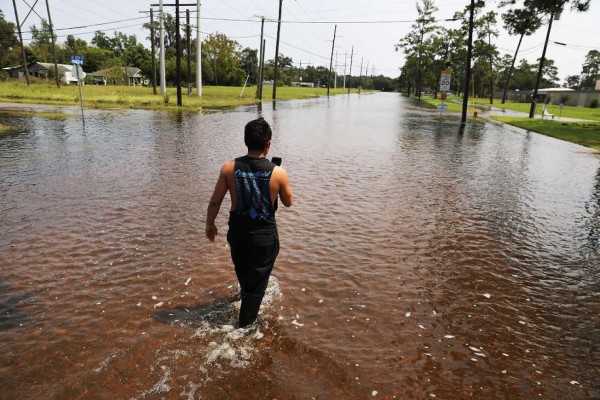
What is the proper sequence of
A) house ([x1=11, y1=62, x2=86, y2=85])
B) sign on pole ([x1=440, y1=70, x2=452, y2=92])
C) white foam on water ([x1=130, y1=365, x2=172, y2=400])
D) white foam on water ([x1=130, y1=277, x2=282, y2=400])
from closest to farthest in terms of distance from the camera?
white foam on water ([x1=130, y1=365, x2=172, y2=400]) → white foam on water ([x1=130, y1=277, x2=282, y2=400]) → sign on pole ([x1=440, y1=70, x2=452, y2=92]) → house ([x1=11, y1=62, x2=86, y2=85])

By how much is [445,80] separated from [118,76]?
6957 cm

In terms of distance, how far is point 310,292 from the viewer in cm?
474

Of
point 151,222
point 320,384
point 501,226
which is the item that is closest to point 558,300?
point 501,226

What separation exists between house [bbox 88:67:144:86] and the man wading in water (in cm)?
8453

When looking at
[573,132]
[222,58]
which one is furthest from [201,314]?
[222,58]

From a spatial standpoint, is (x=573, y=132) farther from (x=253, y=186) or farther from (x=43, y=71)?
(x=43, y=71)

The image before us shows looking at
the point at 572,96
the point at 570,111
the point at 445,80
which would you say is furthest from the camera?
the point at 572,96

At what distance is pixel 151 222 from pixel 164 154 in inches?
258

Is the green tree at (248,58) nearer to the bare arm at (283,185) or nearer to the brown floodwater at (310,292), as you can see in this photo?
the brown floodwater at (310,292)

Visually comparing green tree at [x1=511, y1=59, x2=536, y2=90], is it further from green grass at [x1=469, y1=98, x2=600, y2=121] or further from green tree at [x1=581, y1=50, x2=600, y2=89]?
green grass at [x1=469, y1=98, x2=600, y2=121]

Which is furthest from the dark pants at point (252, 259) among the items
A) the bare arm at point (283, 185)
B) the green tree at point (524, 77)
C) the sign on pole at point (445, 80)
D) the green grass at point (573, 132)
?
the green tree at point (524, 77)

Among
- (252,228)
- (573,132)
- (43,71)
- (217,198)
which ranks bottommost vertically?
(573,132)

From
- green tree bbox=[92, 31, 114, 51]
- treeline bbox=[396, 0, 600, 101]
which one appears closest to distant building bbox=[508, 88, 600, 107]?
treeline bbox=[396, 0, 600, 101]

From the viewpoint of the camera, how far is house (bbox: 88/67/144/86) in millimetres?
78281
